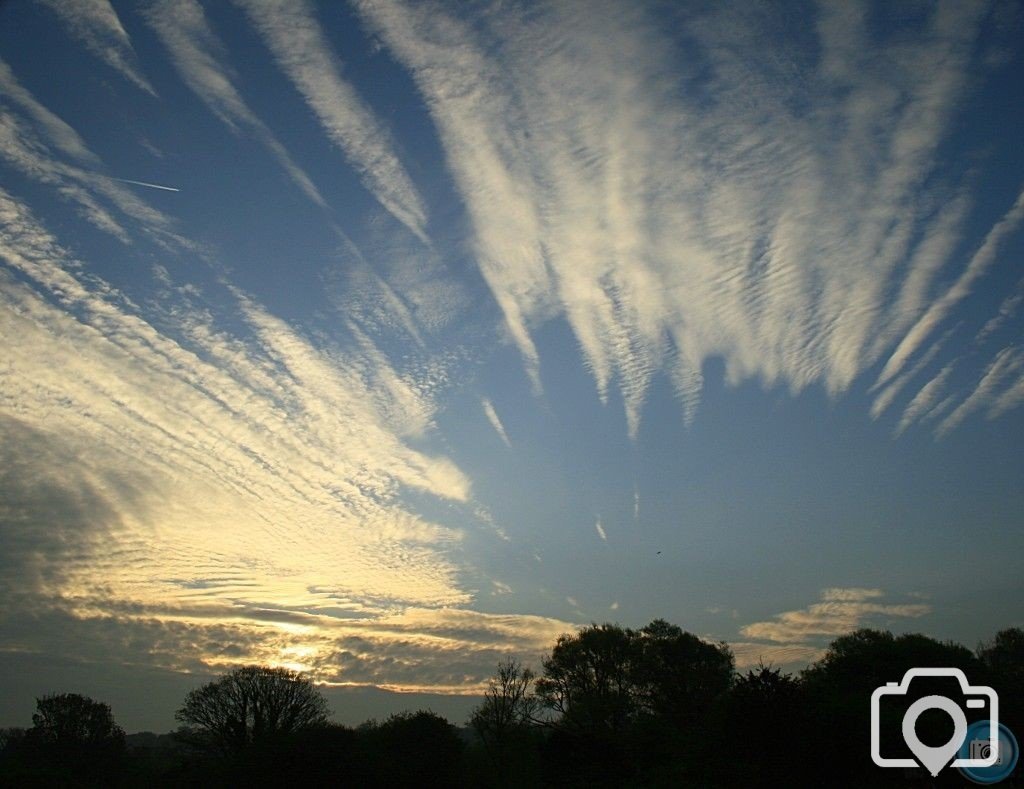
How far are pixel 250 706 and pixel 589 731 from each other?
40802mm

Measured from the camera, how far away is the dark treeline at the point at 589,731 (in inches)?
989

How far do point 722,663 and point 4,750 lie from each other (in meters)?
84.5

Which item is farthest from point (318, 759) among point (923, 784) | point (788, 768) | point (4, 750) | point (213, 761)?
point (4, 750)

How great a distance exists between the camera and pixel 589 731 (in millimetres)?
41750

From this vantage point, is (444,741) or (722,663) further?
(722,663)

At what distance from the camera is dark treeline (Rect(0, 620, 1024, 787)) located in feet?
82.4

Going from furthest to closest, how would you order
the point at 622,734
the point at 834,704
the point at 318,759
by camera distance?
1. the point at 318,759
2. the point at 622,734
3. the point at 834,704

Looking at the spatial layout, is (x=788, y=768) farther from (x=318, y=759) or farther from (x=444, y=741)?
(x=444, y=741)

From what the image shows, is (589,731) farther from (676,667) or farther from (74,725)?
(74,725)

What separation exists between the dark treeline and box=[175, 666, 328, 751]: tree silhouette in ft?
0.48

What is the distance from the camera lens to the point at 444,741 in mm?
53531
